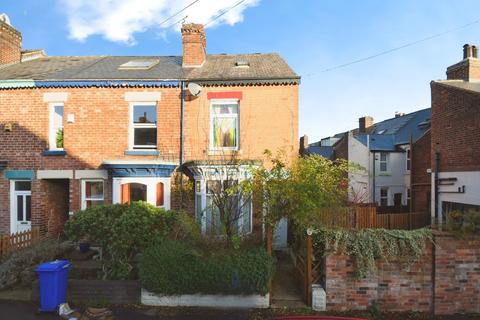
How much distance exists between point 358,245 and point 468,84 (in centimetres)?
1071

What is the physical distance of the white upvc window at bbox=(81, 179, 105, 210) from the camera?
1127cm

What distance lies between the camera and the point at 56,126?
11594mm

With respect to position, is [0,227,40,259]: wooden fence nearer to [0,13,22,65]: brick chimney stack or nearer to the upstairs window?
the upstairs window

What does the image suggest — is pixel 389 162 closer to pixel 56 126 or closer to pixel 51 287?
pixel 56 126

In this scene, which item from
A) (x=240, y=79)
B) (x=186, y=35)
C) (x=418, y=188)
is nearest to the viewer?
(x=240, y=79)

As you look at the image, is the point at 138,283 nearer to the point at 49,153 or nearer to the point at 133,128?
the point at 133,128

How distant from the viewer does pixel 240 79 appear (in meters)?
11.0

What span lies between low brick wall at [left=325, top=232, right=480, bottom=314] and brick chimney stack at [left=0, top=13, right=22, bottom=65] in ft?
54.0

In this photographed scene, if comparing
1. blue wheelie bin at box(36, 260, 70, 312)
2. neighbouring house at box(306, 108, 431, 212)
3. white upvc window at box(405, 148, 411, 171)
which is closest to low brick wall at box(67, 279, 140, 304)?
blue wheelie bin at box(36, 260, 70, 312)

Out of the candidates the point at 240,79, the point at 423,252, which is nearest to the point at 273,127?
the point at 240,79

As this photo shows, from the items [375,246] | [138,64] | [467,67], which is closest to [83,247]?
[138,64]

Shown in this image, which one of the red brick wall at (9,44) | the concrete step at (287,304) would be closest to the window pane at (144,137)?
the concrete step at (287,304)

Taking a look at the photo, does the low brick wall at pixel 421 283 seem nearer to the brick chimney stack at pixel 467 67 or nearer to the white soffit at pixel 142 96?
the white soffit at pixel 142 96

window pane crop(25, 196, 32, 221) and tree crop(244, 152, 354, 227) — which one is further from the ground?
tree crop(244, 152, 354, 227)
